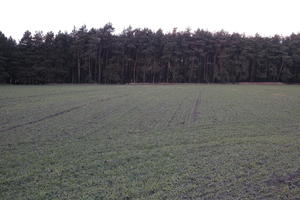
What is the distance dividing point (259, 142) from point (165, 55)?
148 feet

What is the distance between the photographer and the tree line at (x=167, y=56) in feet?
154

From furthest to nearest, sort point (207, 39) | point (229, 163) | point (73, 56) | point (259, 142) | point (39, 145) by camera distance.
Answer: point (207, 39) < point (73, 56) < point (259, 142) < point (39, 145) < point (229, 163)

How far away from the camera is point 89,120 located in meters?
8.97

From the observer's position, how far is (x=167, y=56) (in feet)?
163

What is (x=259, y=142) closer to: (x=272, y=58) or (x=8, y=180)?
(x=8, y=180)

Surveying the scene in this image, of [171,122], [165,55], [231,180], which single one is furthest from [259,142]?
[165,55]

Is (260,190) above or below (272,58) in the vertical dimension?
below

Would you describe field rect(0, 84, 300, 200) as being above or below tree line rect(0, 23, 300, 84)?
below

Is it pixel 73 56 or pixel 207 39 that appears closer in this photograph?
pixel 73 56

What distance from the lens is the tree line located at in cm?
4694

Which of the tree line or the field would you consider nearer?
the field

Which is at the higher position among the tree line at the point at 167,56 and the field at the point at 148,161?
the tree line at the point at 167,56

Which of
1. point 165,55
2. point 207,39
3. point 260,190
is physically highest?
point 207,39

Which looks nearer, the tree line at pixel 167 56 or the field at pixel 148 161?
the field at pixel 148 161
